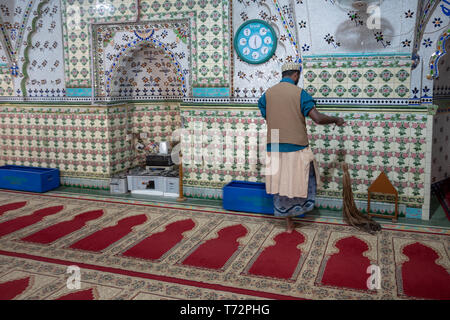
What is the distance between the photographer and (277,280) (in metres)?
3.48

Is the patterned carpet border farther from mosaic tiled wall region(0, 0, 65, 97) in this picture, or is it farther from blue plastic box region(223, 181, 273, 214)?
mosaic tiled wall region(0, 0, 65, 97)

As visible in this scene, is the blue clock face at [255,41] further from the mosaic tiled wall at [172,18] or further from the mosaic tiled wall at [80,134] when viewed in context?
the mosaic tiled wall at [80,134]

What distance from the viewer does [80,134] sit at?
6723 millimetres

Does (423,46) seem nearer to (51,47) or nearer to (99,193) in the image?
(99,193)

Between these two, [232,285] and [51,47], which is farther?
[51,47]

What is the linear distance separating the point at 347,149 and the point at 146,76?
3.66 meters

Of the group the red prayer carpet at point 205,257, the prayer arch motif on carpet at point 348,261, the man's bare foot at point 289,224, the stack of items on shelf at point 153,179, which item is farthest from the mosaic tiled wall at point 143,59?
the prayer arch motif on carpet at point 348,261

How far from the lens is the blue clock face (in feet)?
18.2

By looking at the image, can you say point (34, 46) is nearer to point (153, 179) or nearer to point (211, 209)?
point (153, 179)

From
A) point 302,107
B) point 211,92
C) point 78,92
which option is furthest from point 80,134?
point 302,107

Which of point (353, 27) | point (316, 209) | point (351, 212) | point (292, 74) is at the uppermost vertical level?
point (353, 27)

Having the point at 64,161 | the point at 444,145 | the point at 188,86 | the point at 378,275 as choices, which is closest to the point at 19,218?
the point at 64,161
